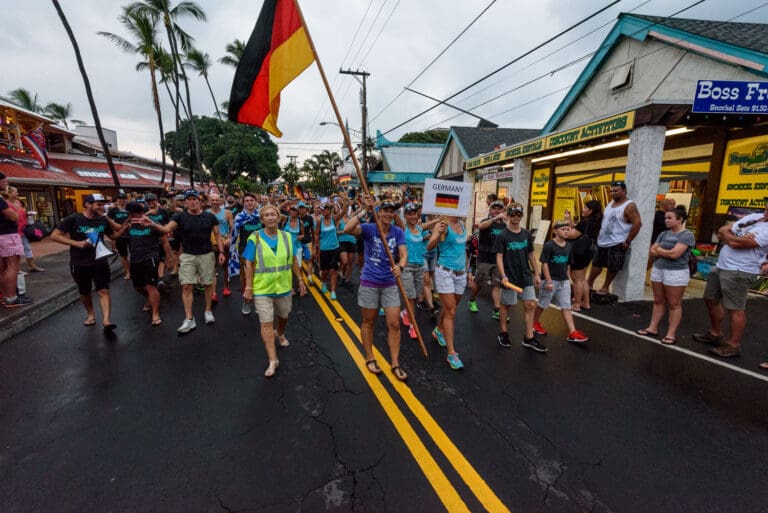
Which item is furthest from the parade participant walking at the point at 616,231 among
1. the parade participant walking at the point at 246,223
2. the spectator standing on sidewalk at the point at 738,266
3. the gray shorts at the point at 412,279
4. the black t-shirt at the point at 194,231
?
the black t-shirt at the point at 194,231

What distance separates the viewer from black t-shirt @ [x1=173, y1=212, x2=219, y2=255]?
5.27m

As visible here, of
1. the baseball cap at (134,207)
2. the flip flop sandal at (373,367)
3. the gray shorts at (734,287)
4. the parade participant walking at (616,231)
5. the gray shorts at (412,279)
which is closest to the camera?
the flip flop sandal at (373,367)

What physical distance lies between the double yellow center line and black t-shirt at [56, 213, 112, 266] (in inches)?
163

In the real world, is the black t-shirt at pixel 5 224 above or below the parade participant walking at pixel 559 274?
above

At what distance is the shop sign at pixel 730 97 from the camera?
19.4 feet

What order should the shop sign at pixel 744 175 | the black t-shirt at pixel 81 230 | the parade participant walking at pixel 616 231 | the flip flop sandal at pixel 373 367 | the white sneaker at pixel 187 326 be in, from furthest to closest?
the shop sign at pixel 744 175 < the parade participant walking at pixel 616 231 < the white sneaker at pixel 187 326 < the black t-shirt at pixel 81 230 < the flip flop sandal at pixel 373 367

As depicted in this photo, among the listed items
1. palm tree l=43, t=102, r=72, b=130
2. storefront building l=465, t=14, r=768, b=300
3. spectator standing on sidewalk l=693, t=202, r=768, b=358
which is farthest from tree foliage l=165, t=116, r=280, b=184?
spectator standing on sidewalk l=693, t=202, r=768, b=358

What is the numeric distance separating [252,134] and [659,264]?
5844 centimetres

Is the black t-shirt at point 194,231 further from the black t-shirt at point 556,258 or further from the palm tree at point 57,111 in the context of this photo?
the palm tree at point 57,111

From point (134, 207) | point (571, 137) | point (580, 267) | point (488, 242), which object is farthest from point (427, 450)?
point (571, 137)

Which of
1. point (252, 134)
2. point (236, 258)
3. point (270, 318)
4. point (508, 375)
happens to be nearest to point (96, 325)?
point (236, 258)

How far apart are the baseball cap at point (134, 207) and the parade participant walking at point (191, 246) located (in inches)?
18.6

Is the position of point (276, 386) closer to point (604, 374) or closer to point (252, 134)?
point (604, 374)

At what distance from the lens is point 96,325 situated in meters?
5.46
